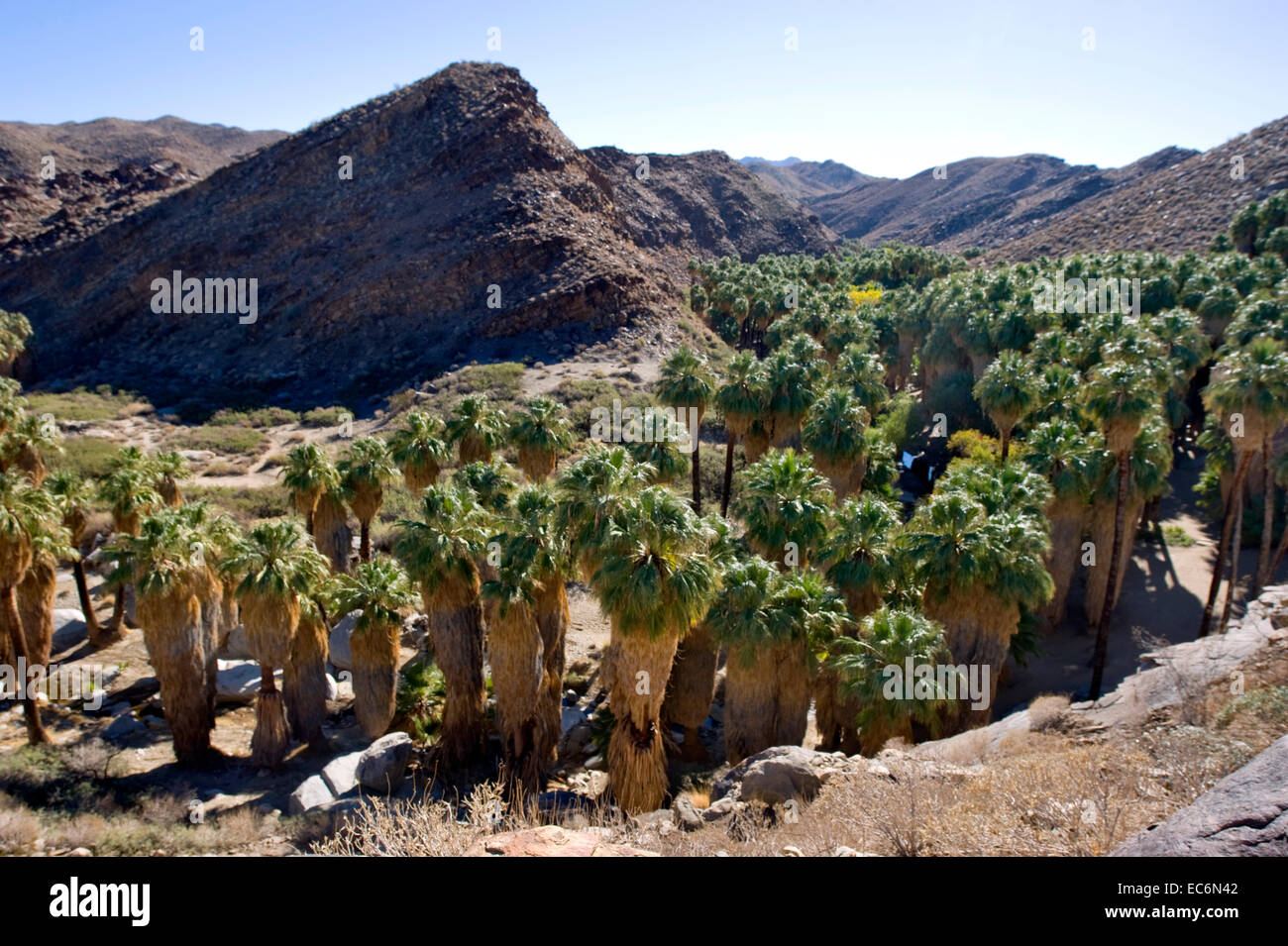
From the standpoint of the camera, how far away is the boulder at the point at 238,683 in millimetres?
23016

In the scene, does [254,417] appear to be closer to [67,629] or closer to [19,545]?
[67,629]

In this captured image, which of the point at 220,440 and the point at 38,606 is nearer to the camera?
the point at 38,606

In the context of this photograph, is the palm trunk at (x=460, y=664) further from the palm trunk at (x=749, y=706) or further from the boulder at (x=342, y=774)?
the palm trunk at (x=749, y=706)

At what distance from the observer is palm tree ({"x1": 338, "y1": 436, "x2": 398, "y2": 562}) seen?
86.3 ft

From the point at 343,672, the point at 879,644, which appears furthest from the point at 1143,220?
→ the point at 343,672

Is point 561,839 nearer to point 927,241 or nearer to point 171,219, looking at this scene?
point 171,219

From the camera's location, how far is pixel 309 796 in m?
17.2

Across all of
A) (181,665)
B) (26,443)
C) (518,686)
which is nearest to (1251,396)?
(518,686)

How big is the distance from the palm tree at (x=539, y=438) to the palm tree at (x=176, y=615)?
35.7 feet

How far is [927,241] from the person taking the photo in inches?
5807

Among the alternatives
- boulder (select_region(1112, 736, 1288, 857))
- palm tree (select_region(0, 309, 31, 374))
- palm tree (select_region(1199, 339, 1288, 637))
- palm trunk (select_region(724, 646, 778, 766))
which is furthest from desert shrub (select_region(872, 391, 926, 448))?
palm tree (select_region(0, 309, 31, 374))

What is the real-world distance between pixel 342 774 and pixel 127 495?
13250mm

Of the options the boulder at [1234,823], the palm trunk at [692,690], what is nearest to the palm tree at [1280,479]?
the palm trunk at [692,690]

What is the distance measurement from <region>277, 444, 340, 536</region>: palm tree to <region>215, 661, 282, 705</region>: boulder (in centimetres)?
560
